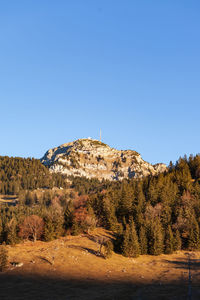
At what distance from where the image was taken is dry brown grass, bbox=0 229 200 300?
49688 mm

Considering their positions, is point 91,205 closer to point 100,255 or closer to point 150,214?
point 150,214

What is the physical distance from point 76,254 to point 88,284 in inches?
874

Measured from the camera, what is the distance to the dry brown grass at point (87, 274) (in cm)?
4969

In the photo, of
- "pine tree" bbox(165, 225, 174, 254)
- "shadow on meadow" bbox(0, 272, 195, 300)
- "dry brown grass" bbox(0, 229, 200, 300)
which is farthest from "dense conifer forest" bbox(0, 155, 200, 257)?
"shadow on meadow" bbox(0, 272, 195, 300)

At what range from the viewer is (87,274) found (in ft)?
209

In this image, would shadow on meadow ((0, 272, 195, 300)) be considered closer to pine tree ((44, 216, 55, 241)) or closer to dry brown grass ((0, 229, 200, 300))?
dry brown grass ((0, 229, 200, 300))

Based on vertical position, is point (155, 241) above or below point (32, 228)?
below

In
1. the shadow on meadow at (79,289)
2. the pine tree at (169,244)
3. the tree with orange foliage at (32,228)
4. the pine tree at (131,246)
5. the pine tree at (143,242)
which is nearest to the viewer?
the shadow on meadow at (79,289)

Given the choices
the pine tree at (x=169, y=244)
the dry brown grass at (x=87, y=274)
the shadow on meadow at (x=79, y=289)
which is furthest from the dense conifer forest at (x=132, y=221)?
the shadow on meadow at (x=79, y=289)

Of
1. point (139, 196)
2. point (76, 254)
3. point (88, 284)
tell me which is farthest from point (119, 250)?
point (139, 196)

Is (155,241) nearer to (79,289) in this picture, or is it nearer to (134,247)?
(134,247)

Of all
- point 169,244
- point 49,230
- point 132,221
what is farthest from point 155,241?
point 49,230

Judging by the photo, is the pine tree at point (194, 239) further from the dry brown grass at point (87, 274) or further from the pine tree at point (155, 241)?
the pine tree at point (155, 241)

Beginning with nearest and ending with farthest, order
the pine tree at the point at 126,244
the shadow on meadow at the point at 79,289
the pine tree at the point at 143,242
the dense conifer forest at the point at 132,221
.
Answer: the shadow on meadow at the point at 79,289
the pine tree at the point at 126,244
the pine tree at the point at 143,242
the dense conifer forest at the point at 132,221
